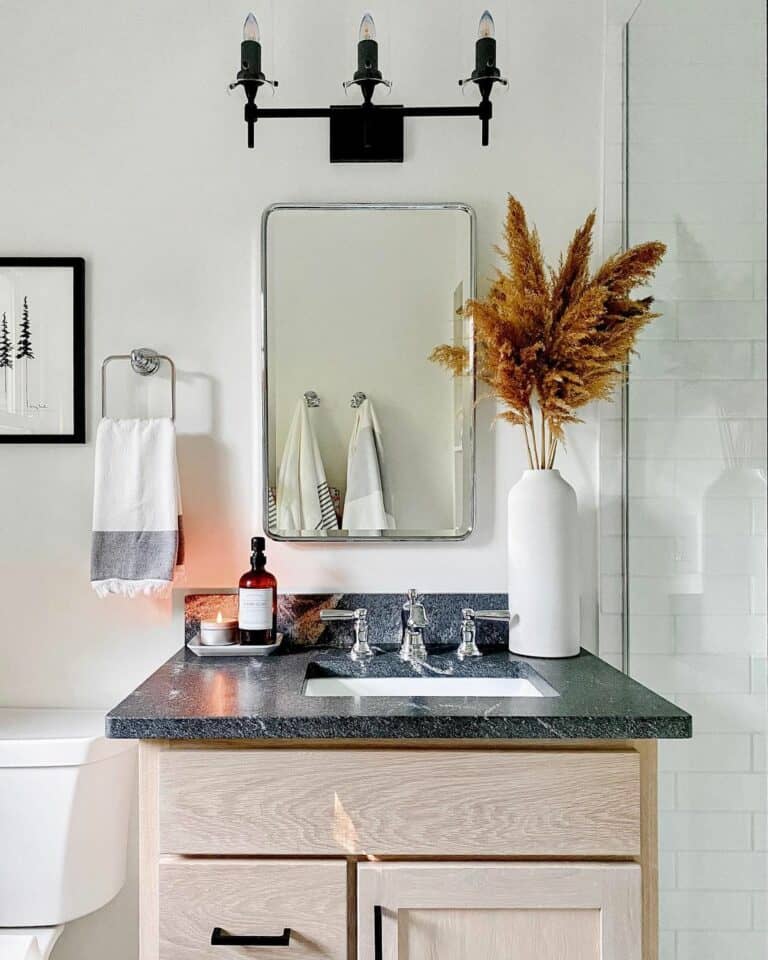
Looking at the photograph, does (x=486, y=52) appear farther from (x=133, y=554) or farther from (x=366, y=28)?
(x=133, y=554)

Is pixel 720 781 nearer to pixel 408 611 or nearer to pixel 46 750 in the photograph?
pixel 408 611

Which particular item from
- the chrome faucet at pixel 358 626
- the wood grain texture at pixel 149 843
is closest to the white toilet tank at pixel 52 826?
the wood grain texture at pixel 149 843

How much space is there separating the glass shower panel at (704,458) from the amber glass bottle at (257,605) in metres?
0.72

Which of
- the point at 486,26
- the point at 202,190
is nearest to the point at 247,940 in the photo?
the point at 202,190

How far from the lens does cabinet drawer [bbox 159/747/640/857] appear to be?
119 centimetres

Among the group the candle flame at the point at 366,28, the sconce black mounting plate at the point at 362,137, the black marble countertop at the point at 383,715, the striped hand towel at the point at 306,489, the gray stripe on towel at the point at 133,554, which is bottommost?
the black marble countertop at the point at 383,715

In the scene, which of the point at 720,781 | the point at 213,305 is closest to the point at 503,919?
the point at 720,781

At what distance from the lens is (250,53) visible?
1.59 m

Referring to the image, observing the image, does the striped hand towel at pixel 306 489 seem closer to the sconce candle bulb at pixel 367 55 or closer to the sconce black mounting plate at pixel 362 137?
the sconce black mounting plate at pixel 362 137

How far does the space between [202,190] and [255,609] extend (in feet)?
2.88

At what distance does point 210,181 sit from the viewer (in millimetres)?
1778

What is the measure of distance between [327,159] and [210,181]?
249 mm

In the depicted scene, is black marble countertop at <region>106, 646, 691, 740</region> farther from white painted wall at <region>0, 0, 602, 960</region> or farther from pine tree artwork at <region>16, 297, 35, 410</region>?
pine tree artwork at <region>16, 297, 35, 410</region>

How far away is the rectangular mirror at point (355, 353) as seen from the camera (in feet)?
5.76
